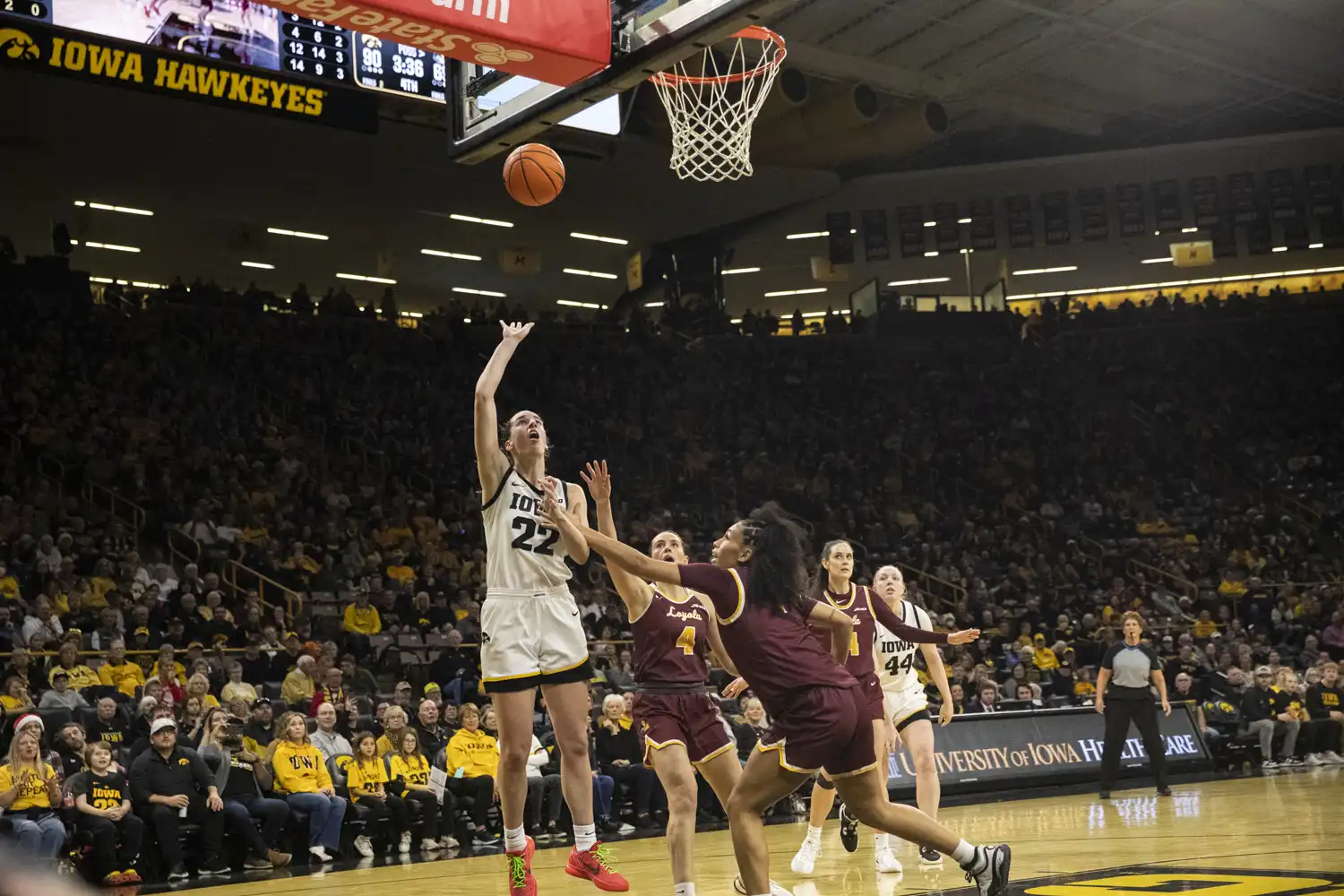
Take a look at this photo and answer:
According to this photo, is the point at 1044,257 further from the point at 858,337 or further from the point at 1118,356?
the point at 858,337

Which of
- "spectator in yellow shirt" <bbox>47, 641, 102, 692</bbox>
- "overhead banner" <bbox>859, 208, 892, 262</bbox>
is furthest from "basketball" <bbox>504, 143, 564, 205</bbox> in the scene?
"overhead banner" <bbox>859, 208, 892, 262</bbox>

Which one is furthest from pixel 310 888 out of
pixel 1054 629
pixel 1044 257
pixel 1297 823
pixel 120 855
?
pixel 1044 257

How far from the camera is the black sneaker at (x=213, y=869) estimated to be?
10.6 m

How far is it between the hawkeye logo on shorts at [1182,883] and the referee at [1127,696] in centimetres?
670

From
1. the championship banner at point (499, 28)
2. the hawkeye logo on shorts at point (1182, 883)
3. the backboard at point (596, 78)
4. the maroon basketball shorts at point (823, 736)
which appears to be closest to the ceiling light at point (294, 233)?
the backboard at point (596, 78)

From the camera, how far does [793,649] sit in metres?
5.83

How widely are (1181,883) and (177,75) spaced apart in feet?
37.4

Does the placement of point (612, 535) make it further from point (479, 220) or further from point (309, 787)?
point (479, 220)

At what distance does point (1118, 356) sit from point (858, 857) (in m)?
22.3

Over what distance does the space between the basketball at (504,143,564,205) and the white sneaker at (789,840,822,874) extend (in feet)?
14.1

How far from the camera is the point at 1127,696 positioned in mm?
14016

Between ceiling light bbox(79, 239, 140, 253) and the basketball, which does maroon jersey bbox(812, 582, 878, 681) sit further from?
ceiling light bbox(79, 239, 140, 253)

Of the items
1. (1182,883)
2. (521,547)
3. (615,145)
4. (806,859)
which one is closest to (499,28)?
(521,547)

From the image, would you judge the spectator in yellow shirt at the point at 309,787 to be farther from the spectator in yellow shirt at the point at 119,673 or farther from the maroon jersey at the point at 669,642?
the maroon jersey at the point at 669,642
